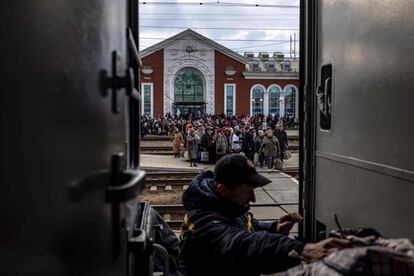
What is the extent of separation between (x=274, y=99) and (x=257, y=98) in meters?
1.60

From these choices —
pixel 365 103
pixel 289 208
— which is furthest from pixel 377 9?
pixel 289 208

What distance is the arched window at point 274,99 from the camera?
1759 inches

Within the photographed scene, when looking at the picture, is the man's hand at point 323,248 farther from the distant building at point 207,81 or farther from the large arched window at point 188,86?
the large arched window at point 188,86

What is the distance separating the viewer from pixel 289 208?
8.64m

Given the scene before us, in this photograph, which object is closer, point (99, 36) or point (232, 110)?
point (99, 36)

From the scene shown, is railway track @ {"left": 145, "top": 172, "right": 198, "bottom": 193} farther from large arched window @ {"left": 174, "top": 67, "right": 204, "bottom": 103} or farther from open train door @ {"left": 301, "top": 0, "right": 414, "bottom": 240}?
large arched window @ {"left": 174, "top": 67, "right": 204, "bottom": 103}

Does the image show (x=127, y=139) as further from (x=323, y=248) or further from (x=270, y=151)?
(x=270, y=151)

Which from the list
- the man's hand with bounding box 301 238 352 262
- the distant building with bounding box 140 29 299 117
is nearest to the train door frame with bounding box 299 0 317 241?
the man's hand with bounding box 301 238 352 262

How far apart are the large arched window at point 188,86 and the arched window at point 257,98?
4.86m

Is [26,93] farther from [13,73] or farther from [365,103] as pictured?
[365,103]

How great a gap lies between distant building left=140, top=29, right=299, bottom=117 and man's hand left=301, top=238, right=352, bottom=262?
41.6 metres

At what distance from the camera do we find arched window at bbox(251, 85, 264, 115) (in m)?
44.8

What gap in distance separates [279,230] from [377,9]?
50.4 inches

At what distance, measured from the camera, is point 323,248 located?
1.64 metres
